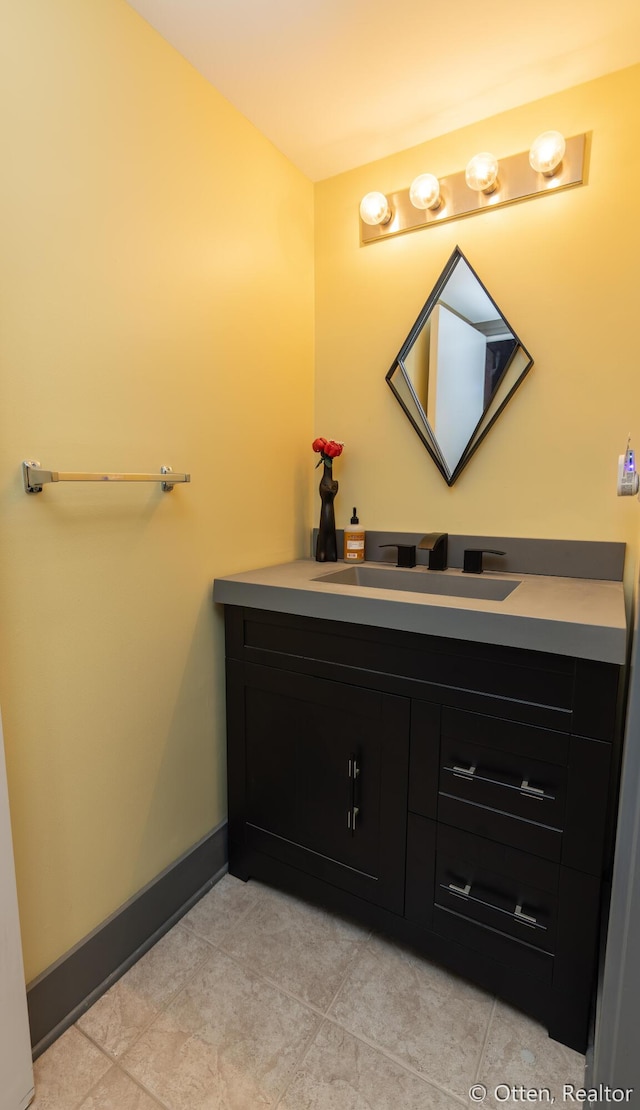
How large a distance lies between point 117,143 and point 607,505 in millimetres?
1503

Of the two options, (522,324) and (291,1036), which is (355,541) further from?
(291,1036)

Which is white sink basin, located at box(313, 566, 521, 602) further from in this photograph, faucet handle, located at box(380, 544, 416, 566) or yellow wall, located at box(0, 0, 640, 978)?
yellow wall, located at box(0, 0, 640, 978)

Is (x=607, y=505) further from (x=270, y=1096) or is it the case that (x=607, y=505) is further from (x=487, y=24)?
(x=270, y=1096)

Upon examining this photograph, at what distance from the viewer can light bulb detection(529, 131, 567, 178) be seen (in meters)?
1.33

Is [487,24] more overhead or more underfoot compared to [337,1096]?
more overhead

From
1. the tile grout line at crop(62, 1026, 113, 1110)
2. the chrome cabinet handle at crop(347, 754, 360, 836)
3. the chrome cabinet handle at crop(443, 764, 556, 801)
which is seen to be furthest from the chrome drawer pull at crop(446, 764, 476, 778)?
the tile grout line at crop(62, 1026, 113, 1110)

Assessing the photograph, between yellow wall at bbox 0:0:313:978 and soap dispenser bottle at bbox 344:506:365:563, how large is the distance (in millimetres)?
331

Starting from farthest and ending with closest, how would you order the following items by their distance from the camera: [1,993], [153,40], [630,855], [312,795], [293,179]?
[293,179] < [312,795] < [153,40] < [1,993] < [630,855]

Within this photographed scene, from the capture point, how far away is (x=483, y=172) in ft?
4.66

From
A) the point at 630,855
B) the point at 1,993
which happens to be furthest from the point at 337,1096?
the point at 630,855

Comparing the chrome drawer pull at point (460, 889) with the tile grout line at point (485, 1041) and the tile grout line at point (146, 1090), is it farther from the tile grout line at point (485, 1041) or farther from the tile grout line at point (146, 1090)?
the tile grout line at point (146, 1090)

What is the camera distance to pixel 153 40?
1180 millimetres

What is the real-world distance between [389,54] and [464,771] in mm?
1761

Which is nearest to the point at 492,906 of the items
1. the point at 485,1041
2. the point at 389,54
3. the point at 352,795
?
the point at 485,1041
